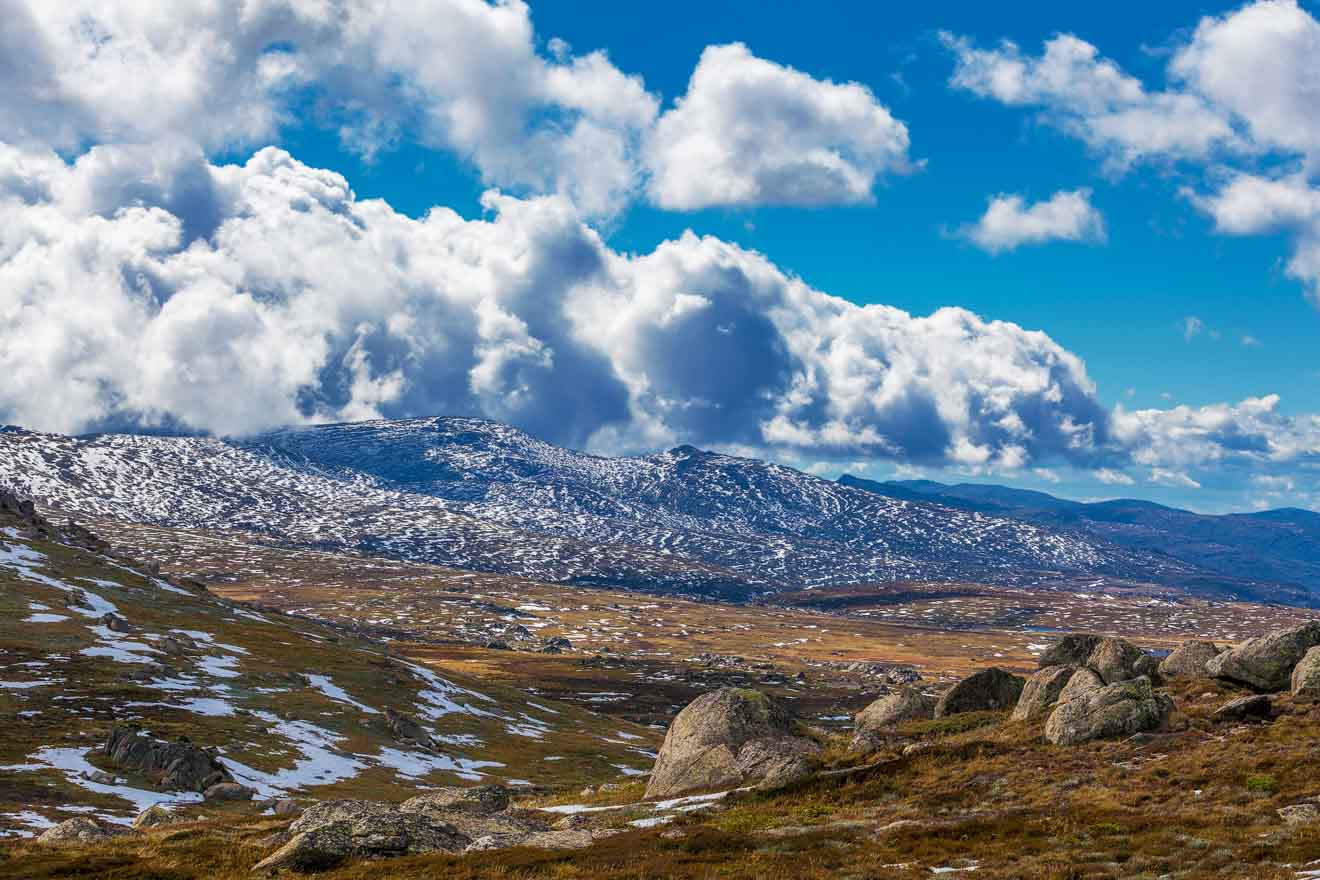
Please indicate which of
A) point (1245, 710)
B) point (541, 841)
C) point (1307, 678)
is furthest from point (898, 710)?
point (541, 841)

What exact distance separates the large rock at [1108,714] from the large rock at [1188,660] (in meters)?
13.9

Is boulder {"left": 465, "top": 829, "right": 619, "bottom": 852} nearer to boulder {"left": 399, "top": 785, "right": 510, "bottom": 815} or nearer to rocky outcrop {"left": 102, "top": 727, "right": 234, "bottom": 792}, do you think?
boulder {"left": 399, "top": 785, "right": 510, "bottom": 815}

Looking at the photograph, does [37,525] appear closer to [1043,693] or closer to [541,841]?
[541,841]

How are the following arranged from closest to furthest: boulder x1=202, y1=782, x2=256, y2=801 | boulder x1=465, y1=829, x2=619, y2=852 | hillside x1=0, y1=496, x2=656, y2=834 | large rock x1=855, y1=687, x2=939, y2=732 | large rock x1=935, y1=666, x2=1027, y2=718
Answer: boulder x1=465, y1=829, x2=619, y2=852, large rock x1=935, y1=666, x2=1027, y2=718, large rock x1=855, y1=687, x2=939, y2=732, boulder x1=202, y1=782, x2=256, y2=801, hillside x1=0, y1=496, x2=656, y2=834

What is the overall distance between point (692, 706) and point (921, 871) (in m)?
30.3

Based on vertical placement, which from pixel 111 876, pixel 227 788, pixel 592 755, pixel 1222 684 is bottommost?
pixel 592 755

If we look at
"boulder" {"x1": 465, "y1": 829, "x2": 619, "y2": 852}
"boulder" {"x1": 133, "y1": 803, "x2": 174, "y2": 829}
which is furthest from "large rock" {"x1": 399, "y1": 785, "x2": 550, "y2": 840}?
"boulder" {"x1": 133, "y1": 803, "x2": 174, "y2": 829}

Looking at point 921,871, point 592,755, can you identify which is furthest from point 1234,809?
point 592,755

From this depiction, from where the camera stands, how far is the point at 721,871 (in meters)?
30.4

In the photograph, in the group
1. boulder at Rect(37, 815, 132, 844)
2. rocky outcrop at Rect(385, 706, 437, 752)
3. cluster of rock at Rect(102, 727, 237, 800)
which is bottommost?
rocky outcrop at Rect(385, 706, 437, 752)

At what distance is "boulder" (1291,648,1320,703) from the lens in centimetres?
4991

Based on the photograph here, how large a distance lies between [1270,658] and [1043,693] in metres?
13.2

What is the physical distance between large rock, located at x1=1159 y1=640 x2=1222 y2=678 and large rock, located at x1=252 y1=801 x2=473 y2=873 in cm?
4965

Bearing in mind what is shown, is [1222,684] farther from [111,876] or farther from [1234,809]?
[111,876]
